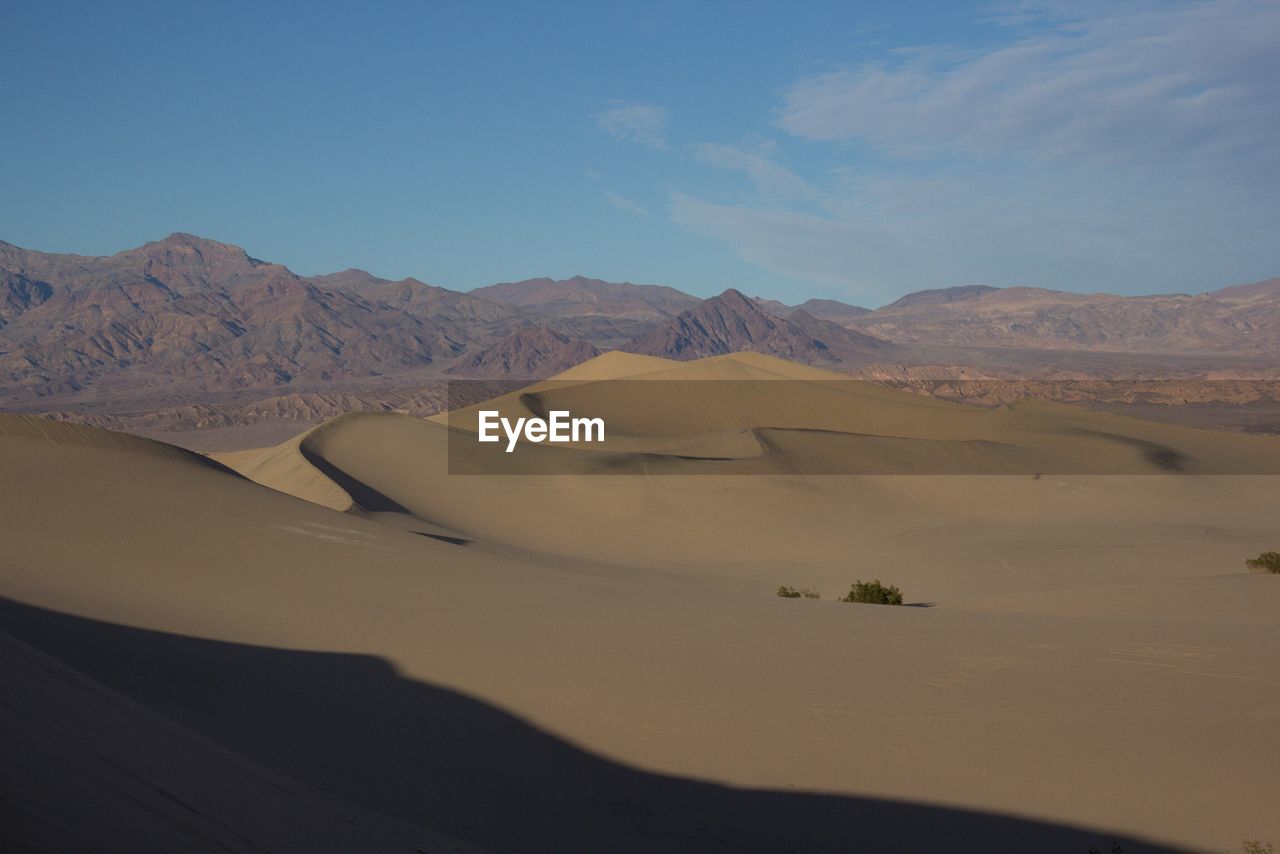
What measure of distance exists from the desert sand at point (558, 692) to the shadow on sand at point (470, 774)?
3 cm

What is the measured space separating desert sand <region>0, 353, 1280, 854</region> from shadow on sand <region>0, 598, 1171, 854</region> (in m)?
0.03

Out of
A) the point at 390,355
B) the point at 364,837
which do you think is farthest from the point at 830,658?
the point at 390,355

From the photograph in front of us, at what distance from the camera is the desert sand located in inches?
272

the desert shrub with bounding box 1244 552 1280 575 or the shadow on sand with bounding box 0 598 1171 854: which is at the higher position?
the desert shrub with bounding box 1244 552 1280 575

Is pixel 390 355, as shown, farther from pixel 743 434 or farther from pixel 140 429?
pixel 743 434

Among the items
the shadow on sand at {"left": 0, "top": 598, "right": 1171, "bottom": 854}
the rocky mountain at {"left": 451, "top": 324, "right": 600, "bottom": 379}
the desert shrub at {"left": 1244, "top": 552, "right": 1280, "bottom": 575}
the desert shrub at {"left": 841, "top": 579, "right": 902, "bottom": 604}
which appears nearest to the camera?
the shadow on sand at {"left": 0, "top": 598, "right": 1171, "bottom": 854}

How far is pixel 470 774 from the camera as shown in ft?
27.6

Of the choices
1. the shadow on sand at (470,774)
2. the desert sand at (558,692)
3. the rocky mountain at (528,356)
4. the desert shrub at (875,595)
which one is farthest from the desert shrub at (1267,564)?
the rocky mountain at (528,356)

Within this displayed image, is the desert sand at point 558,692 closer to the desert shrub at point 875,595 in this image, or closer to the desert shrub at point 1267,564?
the desert shrub at point 875,595

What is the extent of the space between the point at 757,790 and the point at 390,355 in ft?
631

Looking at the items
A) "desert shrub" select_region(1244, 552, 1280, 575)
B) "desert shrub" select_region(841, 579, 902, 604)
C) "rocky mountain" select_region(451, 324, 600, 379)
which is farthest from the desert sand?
"rocky mountain" select_region(451, 324, 600, 379)

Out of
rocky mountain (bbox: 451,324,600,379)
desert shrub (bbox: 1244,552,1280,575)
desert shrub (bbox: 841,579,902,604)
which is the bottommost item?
desert shrub (bbox: 841,579,902,604)

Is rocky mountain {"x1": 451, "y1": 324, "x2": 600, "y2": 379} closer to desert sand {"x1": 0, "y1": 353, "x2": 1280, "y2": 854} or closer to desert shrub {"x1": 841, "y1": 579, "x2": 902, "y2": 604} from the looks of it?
desert sand {"x1": 0, "y1": 353, "x2": 1280, "y2": 854}

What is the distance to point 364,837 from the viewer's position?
6238 millimetres
